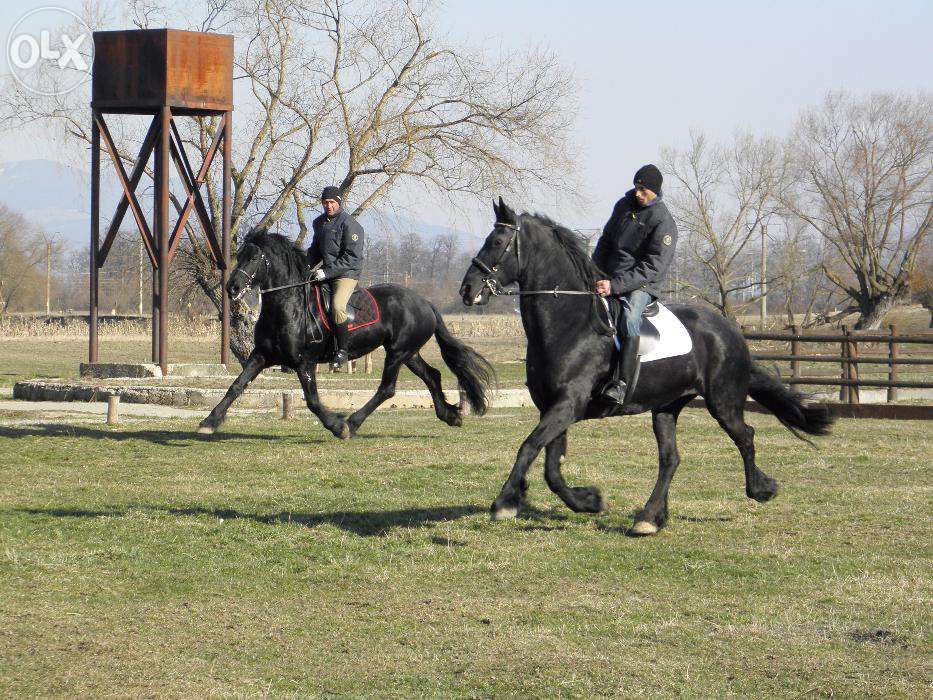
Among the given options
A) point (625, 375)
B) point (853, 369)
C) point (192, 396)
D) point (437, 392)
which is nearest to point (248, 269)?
point (437, 392)

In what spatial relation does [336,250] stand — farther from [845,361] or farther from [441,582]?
[845,361]

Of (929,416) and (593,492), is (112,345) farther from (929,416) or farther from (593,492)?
(593,492)

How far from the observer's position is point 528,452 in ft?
26.2

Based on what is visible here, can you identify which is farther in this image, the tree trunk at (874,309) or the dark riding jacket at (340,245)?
the tree trunk at (874,309)

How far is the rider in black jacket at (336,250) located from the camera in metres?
13.5

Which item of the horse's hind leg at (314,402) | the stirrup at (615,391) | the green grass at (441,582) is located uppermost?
the stirrup at (615,391)

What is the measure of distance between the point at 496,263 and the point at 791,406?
3350 millimetres

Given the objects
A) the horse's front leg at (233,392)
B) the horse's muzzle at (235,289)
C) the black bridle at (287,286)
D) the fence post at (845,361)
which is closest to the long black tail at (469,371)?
the black bridle at (287,286)

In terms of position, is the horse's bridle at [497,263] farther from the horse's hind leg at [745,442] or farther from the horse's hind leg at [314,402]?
the horse's hind leg at [314,402]

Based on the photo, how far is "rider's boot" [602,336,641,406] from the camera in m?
8.43

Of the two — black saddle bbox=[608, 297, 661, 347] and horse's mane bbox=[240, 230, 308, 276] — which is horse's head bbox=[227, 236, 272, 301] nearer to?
horse's mane bbox=[240, 230, 308, 276]

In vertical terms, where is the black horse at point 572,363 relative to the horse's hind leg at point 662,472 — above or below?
above

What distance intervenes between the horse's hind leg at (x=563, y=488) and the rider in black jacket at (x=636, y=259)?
1.78 ft

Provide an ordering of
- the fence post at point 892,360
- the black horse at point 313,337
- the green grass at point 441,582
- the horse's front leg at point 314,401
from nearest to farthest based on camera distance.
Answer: the green grass at point 441,582 < the black horse at point 313,337 < the horse's front leg at point 314,401 < the fence post at point 892,360
